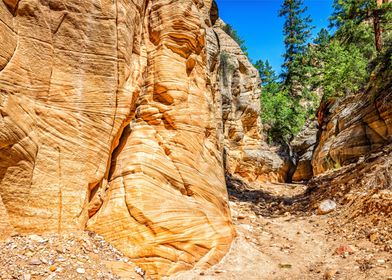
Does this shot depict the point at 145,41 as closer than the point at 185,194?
No

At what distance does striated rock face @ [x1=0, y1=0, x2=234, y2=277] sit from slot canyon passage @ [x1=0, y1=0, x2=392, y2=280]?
2 cm

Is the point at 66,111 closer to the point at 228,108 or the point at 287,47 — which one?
the point at 228,108

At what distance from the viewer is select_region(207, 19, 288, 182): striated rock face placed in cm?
1858

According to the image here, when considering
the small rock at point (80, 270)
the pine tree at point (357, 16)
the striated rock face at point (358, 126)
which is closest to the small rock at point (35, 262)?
the small rock at point (80, 270)

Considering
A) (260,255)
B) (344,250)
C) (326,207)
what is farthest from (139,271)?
(326,207)

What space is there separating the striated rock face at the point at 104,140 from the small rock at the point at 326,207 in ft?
10.9

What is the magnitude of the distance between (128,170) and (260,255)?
291 cm

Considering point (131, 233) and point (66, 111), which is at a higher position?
point (66, 111)

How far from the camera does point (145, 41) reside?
6.66 metres

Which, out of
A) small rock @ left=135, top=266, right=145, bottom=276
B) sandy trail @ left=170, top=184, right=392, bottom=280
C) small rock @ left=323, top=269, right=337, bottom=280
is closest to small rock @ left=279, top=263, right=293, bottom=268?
sandy trail @ left=170, top=184, right=392, bottom=280

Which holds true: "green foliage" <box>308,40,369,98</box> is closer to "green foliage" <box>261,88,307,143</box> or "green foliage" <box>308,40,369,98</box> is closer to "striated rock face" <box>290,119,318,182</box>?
"striated rock face" <box>290,119,318,182</box>

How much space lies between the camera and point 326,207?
8.22 m

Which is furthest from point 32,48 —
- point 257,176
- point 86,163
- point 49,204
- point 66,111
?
point 257,176

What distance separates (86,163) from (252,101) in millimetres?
18149
